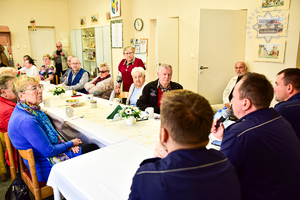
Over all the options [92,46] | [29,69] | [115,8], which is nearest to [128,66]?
[115,8]

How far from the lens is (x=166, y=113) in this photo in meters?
0.86

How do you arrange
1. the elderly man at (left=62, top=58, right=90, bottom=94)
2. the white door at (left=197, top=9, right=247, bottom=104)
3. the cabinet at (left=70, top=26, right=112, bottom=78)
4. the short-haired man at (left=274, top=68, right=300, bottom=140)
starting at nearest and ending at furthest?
the short-haired man at (left=274, top=68, right=300, bottom=140) < the white door at (left=197, top=9, right=247, bottom=104) < the elderly man at (left=62, top=58, right=90, bottom=94) < the cabinet at (left=70, top=26, right=112, bottom=78)

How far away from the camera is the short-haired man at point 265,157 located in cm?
112

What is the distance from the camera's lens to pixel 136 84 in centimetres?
344

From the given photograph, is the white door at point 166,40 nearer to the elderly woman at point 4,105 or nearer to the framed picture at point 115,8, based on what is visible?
the framed picture at point 115,8

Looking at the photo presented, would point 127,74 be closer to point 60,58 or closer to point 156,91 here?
point 156,91

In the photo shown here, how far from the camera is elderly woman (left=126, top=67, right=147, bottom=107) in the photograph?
3379 millimetres

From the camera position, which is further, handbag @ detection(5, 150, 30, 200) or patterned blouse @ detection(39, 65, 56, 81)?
patterned blouse @ detection(39, 65, 56, 81)

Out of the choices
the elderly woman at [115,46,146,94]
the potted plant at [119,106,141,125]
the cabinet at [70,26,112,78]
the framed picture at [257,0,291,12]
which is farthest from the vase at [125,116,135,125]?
the cabinet at [70,26,112,78]

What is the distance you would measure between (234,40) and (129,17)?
11.1 feet

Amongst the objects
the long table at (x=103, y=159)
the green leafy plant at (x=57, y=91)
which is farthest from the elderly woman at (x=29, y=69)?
the long table at (x=103, y=159)

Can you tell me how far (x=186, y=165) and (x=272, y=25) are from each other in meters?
3.88

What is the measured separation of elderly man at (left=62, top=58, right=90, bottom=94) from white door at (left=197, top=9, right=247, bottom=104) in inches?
89.4

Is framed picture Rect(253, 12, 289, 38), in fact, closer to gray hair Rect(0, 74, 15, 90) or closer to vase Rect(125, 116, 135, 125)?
vase Rect(125, 116, 135, 125)
